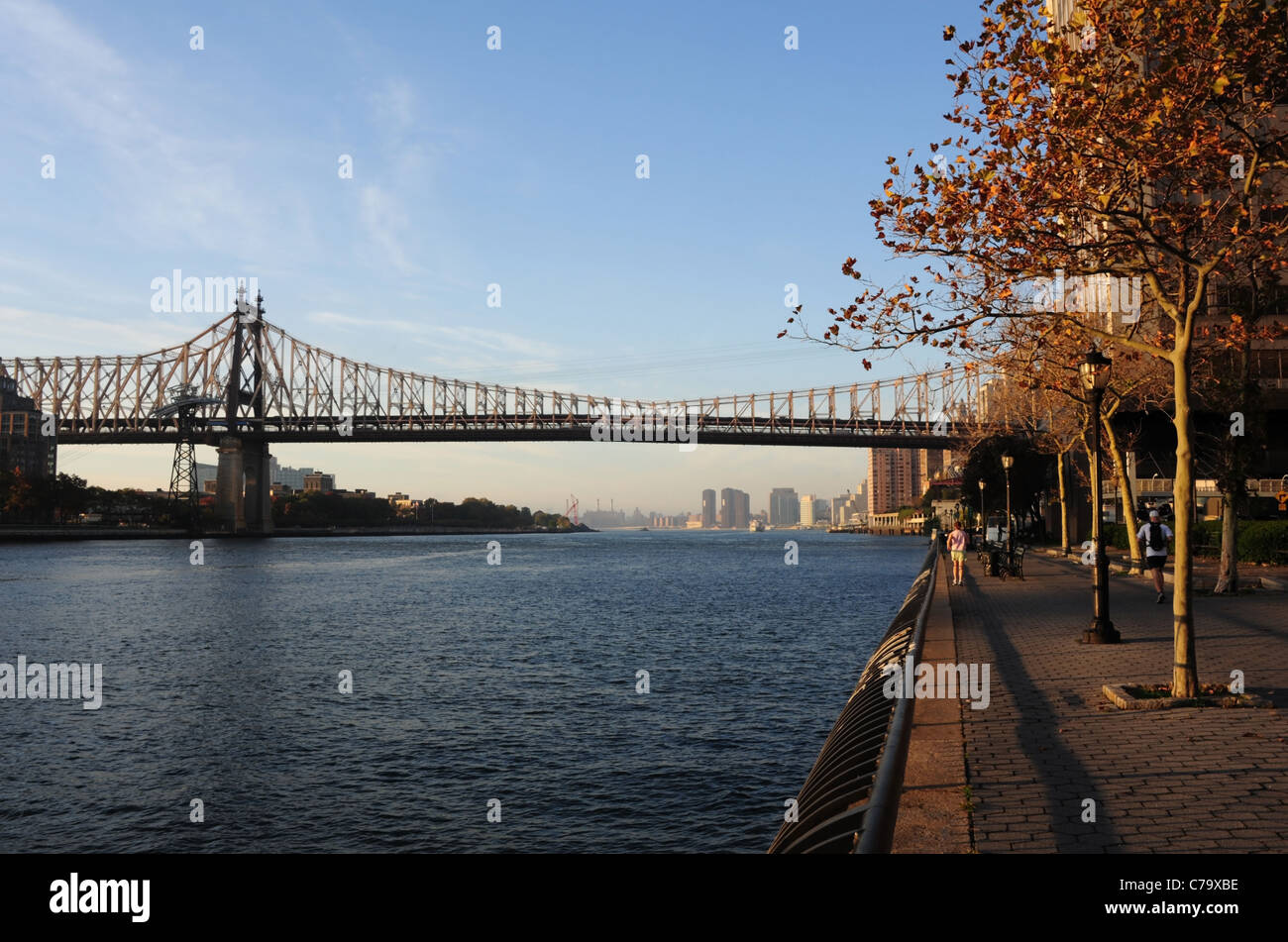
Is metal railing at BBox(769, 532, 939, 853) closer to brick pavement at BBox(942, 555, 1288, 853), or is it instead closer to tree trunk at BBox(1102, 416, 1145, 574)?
brick pavement at BBox(942, 555, 1288, 853)

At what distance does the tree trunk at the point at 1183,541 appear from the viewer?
1038cm

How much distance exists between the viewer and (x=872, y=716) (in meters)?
10.3

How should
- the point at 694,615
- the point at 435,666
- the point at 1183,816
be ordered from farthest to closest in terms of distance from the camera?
the point at 694,615, the point at 435,666, the point at 1183,816

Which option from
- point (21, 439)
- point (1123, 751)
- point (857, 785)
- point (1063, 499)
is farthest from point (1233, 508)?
point (21, 439)

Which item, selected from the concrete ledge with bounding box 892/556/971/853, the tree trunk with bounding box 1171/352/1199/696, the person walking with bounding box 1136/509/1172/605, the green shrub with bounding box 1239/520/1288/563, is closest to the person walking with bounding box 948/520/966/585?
the person walking with bounding box 1136/509/1172/605

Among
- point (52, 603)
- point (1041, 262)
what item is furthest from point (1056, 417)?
point (52, 603)

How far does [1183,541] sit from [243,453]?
Result: 373ft

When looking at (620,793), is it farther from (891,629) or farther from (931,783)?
(891,629)

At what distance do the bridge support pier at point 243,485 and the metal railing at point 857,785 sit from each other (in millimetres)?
109837

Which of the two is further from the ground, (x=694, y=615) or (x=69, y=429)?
(x=69, y=429)

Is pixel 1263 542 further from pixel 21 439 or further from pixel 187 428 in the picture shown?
pixel 21 439

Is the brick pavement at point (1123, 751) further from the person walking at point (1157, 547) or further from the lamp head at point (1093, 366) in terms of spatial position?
the person walking at point (1157, 547)

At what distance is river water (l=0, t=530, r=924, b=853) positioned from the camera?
11078 mm

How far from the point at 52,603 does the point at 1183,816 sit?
41.7m
